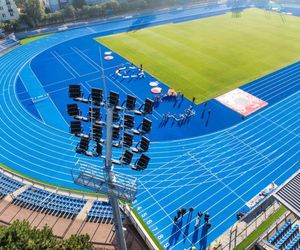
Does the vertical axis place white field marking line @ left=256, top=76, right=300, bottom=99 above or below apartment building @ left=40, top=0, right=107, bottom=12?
below

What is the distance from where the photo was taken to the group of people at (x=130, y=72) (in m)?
40.9

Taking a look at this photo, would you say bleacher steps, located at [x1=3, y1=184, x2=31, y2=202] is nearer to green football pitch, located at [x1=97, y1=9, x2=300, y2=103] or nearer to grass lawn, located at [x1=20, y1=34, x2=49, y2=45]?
green football pitch, located at [x1=97, y1=9, x2=300, y2=103]

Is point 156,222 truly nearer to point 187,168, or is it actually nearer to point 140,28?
point 187,168

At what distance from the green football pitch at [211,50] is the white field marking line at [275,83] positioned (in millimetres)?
2102

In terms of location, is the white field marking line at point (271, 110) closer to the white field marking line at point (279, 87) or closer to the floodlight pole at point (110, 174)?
the white field marking line at point (279, 87)

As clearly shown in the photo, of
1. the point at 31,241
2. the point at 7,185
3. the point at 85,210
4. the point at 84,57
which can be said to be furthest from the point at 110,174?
the point at 84,57

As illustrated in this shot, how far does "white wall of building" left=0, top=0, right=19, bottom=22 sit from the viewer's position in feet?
197

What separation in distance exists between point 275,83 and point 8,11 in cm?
5517

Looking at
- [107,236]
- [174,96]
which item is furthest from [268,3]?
[107,236]

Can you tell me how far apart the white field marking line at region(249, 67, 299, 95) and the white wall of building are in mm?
52357

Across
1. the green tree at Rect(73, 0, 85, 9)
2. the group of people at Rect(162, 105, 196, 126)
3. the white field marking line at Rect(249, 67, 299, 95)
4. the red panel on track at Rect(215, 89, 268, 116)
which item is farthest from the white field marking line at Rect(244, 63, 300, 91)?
the green tree at Rect(73, 0, 85, 9)

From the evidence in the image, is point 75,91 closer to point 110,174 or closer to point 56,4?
point 110,174

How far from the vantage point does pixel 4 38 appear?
5378 centimetres

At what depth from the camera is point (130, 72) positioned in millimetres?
41844
